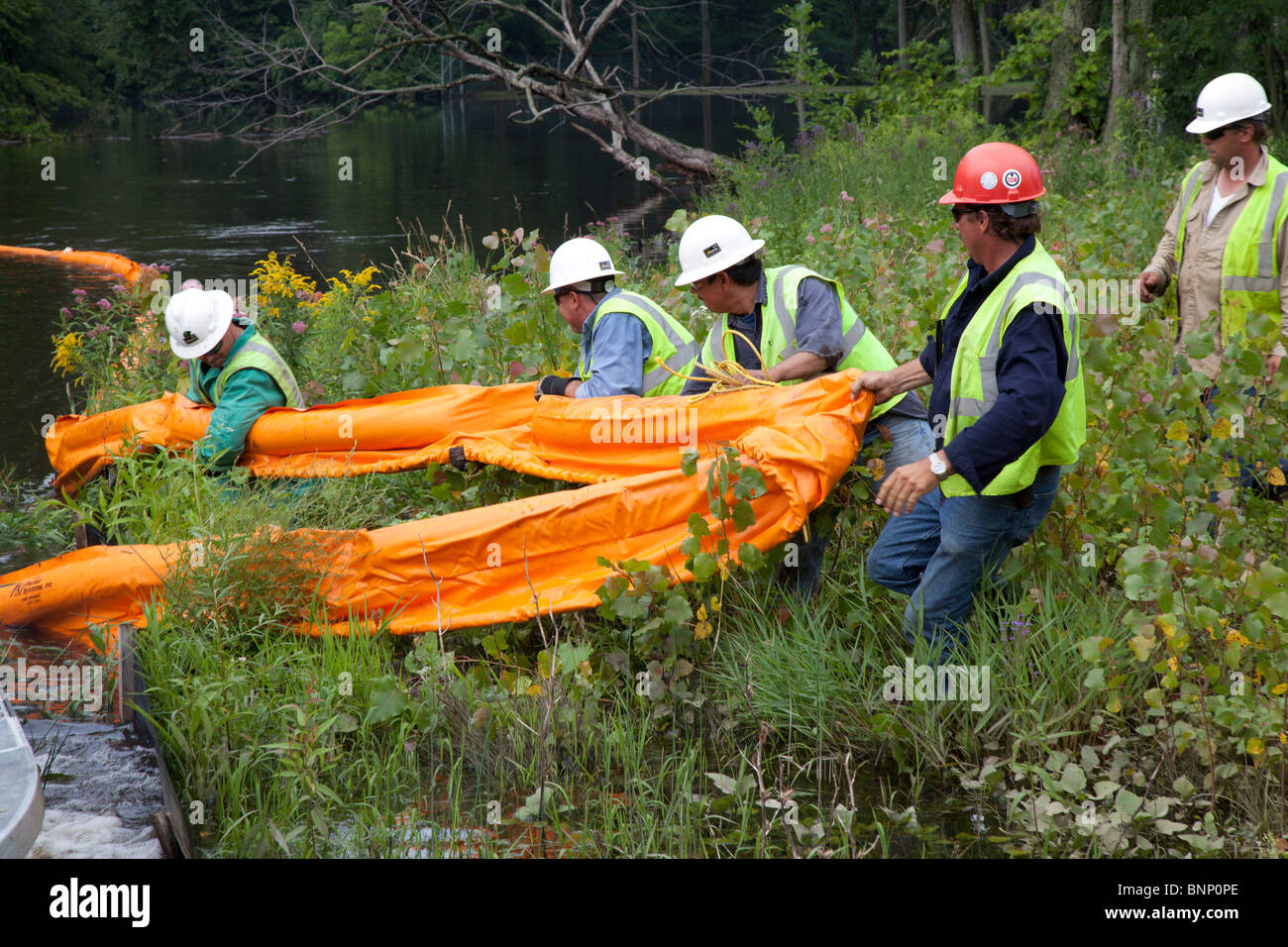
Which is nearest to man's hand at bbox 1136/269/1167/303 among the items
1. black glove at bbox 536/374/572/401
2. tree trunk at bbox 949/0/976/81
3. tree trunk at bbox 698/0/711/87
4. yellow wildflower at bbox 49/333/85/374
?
black glove at bbox 536/374/572/401

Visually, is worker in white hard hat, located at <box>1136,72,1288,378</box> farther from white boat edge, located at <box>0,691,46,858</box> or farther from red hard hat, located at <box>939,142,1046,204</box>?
white boat edge, located at <box>0,691,46,858</box>

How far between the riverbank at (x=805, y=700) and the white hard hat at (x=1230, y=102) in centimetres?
93

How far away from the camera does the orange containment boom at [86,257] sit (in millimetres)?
13586

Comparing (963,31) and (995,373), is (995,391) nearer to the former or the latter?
(995,373)

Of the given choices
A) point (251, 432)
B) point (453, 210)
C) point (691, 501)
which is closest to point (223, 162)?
point (453, 210)

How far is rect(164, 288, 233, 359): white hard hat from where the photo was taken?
5.20 meters

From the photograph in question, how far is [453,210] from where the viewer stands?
1883 centimetres

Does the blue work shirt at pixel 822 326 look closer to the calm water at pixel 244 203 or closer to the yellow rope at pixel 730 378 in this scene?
the yellow rope at pixel 730 378

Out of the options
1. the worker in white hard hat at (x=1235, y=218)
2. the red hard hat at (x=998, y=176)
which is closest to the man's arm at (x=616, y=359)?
the red hard hat at (x=998, y=176)

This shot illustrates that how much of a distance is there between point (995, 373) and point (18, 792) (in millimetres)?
2741

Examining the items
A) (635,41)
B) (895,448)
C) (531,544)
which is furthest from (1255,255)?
(635,41)

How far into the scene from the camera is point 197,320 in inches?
205

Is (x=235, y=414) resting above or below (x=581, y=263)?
below

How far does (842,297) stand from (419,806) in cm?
240
